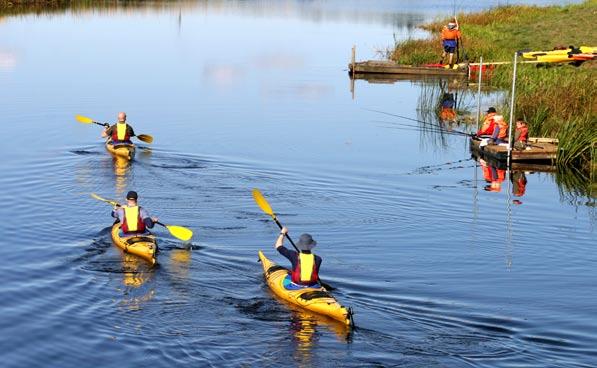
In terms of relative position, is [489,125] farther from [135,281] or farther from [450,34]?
[450,34]

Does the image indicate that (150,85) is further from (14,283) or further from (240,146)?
(14,283)

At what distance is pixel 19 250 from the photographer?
69.6 ft

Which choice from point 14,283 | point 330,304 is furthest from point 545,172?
point 14,283

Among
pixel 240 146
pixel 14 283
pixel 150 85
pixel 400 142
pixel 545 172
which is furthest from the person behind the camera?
pixel 150 85

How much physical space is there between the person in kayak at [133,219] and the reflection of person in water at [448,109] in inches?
797

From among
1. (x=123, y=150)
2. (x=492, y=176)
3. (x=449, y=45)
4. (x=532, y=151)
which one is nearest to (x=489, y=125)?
(x=532, y=151)

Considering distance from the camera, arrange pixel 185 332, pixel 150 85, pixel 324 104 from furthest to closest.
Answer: pixel 150 85, pixel 324 104, pixel 185 332

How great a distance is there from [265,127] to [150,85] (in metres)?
11.5

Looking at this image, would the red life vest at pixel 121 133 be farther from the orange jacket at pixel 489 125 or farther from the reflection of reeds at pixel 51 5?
the reflection of reeds at pixel 51 5

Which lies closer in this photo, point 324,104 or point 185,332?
point 185,332

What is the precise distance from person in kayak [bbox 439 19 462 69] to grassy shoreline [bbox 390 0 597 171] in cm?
182

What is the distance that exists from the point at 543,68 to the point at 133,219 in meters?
26.1

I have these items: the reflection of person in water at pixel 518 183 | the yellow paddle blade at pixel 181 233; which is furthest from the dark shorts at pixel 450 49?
the yellow paddle blade at pixel 181 233

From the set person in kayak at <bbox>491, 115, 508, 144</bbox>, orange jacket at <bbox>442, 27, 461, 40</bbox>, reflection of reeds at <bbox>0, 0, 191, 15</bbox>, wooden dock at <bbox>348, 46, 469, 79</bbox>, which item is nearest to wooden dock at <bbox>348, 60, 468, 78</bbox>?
wooden dock at <bbox>348, 46, 469, 79</bbox>
